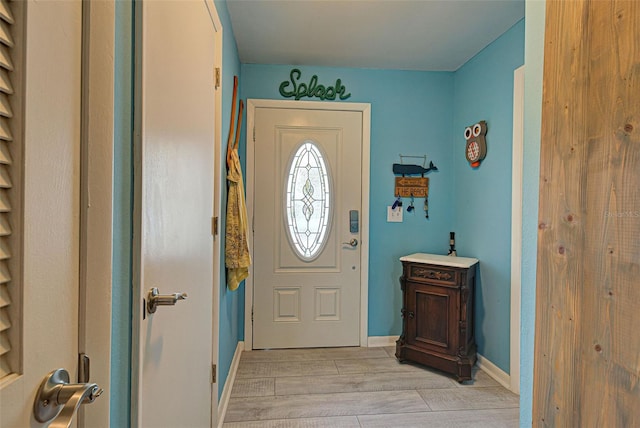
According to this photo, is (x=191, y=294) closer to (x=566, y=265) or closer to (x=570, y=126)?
(x=566, y=265)

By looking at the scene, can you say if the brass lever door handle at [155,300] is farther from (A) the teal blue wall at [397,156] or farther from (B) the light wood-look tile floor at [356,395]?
(A) the teal blue wall at [397,156]

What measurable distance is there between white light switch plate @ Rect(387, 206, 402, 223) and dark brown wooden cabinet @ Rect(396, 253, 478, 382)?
1.45 feet

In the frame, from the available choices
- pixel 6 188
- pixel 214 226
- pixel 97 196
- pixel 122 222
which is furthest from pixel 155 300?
pixel 214 226

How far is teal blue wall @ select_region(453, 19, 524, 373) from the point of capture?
2422 mm

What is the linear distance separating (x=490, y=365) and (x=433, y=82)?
96.1 inches

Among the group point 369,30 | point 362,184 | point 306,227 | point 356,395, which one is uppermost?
point 369,30

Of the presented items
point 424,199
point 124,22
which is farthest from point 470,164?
point 124,22

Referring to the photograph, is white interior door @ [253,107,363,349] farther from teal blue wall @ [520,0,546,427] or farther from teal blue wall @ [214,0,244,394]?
teal blue wall @ [520,0,546,427]

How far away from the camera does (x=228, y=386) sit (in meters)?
2.24

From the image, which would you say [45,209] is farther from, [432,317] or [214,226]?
[432,317]

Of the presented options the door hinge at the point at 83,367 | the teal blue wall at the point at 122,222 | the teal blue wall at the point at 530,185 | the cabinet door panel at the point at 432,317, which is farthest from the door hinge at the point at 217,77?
the cabinet door panel at the point at 432,317

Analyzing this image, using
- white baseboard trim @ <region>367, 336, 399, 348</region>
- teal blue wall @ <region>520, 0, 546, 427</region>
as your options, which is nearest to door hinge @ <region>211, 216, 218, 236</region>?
teal blue wall @ <region>520, 0, 546, 427</region>

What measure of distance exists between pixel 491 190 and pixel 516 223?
1.22ft

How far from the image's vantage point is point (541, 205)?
3.64 ft
